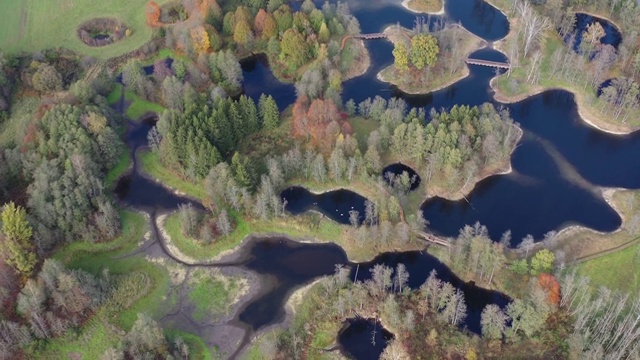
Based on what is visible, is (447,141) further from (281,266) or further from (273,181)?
(281,266)

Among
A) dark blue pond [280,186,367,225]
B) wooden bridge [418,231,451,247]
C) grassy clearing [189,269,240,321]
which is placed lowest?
grassy clearing [189,269,240,321]

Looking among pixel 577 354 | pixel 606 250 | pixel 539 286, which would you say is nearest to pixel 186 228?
pixel 539 286

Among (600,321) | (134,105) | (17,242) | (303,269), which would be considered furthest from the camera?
(134,105)

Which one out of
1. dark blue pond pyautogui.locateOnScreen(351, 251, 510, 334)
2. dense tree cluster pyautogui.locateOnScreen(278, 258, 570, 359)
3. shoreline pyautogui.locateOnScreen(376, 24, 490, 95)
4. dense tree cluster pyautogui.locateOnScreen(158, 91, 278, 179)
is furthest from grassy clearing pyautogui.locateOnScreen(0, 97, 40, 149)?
shoreline pyautogui.locateOnScreen(376, 24, 490, 95)

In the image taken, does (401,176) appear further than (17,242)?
Yes

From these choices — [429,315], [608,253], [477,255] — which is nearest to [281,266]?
[429,315]

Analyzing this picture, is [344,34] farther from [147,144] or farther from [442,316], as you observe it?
[442,316]

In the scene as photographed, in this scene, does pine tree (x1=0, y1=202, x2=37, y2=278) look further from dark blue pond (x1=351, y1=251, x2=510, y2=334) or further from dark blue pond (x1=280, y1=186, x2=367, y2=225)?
dark blue pond (x1=351, y1=251, x2=510, y2=334)
